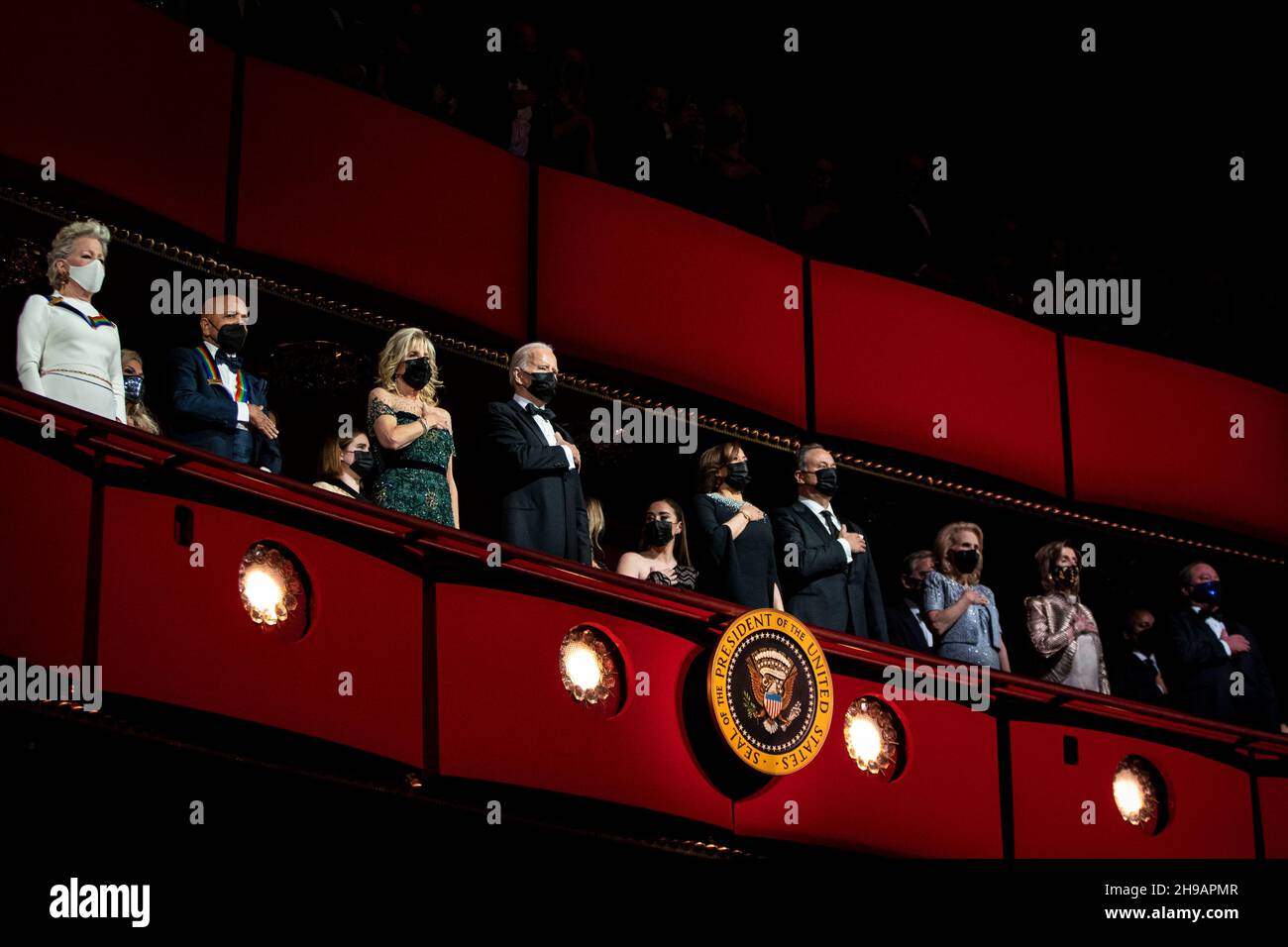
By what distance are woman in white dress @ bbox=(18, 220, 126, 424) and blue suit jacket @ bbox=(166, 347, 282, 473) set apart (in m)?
0.34

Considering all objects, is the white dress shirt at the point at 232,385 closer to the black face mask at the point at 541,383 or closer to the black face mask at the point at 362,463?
the black face mask at the point at 362,463

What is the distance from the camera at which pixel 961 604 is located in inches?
386

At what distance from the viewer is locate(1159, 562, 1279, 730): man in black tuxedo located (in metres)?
10.9

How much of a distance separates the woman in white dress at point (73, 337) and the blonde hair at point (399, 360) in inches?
46.4

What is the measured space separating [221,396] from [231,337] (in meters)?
0.28

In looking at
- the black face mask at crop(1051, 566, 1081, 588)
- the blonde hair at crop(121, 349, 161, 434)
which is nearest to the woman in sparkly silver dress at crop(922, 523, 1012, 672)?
the black face mask at crop(1051, 566, 1081, 588)

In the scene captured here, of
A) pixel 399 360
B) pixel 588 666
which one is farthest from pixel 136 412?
pixel 588 666

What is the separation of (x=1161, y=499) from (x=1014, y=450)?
123 cm

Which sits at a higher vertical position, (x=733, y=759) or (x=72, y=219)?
(x=72, y=219)

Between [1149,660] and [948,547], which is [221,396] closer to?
[948,547]
